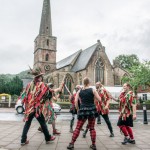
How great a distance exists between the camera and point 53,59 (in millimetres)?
61344

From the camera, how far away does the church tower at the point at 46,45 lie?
196 feet

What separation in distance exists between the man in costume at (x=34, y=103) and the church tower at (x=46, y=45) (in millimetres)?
54097

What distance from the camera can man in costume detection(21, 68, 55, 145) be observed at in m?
5.39

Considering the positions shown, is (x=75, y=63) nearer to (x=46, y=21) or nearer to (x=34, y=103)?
(x=46, y=21)

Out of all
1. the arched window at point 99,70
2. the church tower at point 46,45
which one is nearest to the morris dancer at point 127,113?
the arched window at point 99,70

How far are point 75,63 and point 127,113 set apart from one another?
4865 cm

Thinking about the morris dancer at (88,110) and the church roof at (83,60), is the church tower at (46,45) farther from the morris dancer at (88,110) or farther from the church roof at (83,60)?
the morris dancer at (88,110)

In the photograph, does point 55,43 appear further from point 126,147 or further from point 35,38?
point 126,147

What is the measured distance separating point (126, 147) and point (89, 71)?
4157cm

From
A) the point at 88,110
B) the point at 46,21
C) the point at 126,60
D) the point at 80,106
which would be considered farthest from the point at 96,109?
the point at 126,60

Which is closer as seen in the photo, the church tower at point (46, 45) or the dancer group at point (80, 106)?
the dancer group at point (80, 106)

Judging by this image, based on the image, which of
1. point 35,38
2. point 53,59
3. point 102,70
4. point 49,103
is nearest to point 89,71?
point 102,70

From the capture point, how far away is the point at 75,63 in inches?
2143

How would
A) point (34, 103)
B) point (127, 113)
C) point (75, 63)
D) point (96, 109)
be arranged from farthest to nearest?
point (75, 63) → point (127, 113) → point (34, 103) → point (96, 109)
